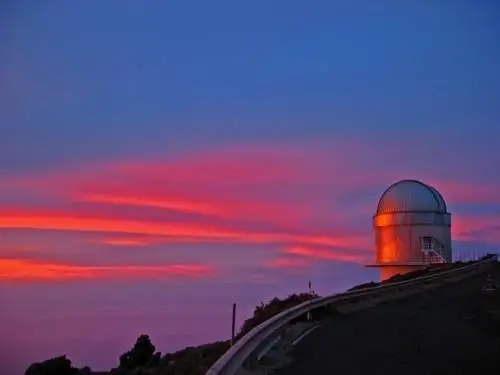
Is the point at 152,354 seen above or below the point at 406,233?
below

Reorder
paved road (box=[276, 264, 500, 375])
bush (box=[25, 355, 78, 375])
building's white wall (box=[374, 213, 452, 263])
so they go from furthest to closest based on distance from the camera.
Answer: building's white wall (box=[374, 213, 452, 263]), bush (box=[25, 355, 78, 375]), paved road (box=[276, 264, 500, 375])

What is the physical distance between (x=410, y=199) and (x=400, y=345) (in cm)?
3567

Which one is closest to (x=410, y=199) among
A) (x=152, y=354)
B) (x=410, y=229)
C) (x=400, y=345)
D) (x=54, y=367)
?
(x=410, y=229)

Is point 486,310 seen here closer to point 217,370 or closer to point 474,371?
point 474,371

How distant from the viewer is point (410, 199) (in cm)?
4634

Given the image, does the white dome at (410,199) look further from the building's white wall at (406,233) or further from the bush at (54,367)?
the bush at (54,367)

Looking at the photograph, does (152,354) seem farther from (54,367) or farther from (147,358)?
(54,367)

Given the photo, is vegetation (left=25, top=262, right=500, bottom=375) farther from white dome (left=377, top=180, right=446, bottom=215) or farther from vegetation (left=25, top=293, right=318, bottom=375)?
white dome (left=377, top=180, right=446, bottom=215)

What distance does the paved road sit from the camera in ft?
30.8

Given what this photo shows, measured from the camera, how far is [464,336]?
13.0m

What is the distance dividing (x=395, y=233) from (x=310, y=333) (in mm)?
34138

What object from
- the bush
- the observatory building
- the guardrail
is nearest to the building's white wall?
the observatory building

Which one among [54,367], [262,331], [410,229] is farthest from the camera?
[410,229]

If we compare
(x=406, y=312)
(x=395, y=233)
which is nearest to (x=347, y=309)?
(x=406, y=312)
